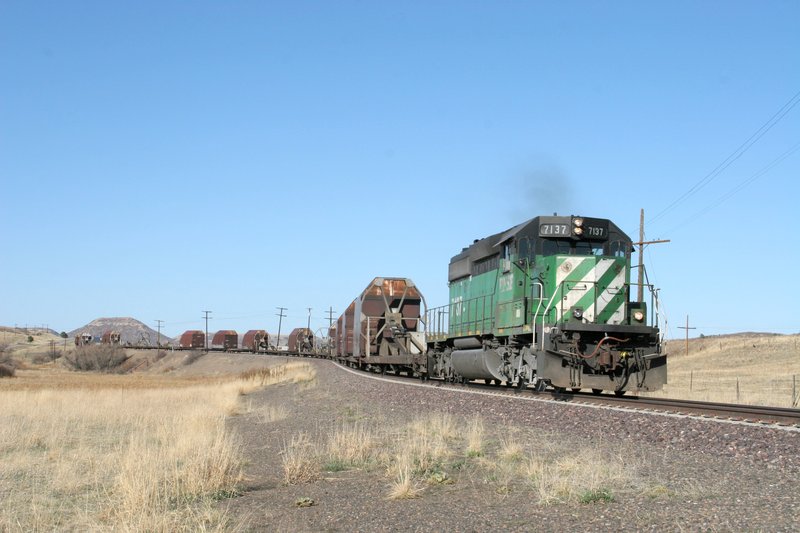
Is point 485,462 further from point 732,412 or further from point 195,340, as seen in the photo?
point 195,340

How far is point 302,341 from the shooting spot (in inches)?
3019

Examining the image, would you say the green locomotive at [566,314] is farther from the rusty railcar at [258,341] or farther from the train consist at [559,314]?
the rusty railcar at [258,341]

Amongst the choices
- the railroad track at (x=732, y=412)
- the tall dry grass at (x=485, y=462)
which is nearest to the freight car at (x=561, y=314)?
the railroad track at (x=732, y=412)

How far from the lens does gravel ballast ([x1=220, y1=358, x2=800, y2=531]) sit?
618cm

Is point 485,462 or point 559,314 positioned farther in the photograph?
point 559,314

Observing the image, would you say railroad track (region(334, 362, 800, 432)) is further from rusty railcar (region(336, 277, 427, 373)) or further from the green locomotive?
rusty railcar (region(336, 277, 427, 373))

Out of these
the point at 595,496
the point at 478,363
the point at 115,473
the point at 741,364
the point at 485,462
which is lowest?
the point at 741,364

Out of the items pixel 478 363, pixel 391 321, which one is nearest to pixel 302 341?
pixel 391 321

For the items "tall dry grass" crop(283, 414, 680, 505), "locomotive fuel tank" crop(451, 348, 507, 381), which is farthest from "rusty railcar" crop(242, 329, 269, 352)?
"tall dry grass" crop(283, 414, 680, 505)

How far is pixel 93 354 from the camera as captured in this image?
8094 centimetres

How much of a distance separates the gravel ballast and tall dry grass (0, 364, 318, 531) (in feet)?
1.41

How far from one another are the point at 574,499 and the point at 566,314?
32.9 ft

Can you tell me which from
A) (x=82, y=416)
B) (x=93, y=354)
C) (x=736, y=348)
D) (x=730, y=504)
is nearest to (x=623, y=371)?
(x=730, y=504)

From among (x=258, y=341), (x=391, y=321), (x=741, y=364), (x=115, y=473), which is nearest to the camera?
(x=115, y=473)
